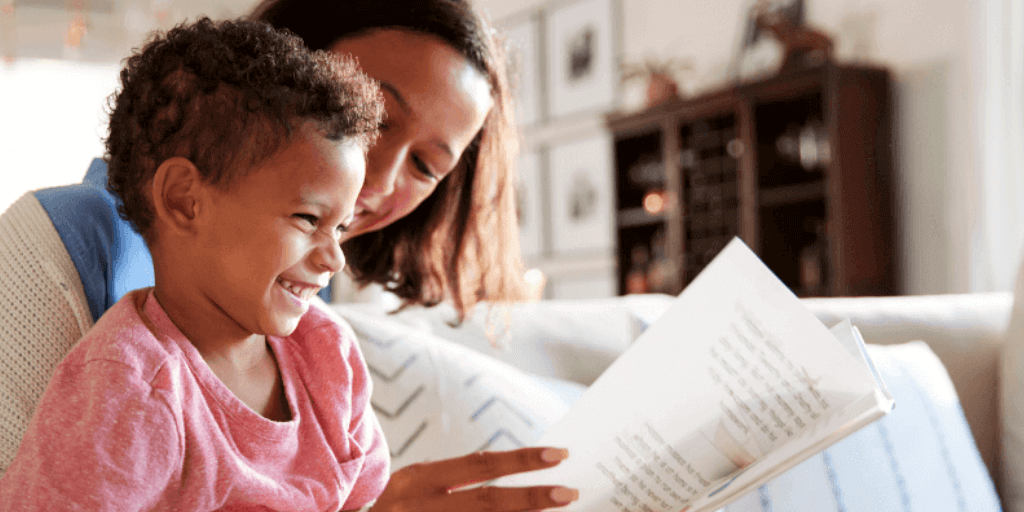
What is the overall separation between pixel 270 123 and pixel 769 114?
131 inches

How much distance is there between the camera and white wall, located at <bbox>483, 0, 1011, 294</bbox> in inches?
123

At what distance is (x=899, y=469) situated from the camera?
1.11m

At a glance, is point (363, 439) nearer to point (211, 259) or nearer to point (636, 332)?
point (211, 259)

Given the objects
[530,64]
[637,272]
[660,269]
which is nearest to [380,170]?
[660,269]

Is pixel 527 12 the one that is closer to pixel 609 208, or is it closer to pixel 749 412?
pixel 609 208

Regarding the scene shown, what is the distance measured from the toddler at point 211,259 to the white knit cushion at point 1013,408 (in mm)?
→ 1174

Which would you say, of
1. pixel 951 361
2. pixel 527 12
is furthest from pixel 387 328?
pixel 527 12

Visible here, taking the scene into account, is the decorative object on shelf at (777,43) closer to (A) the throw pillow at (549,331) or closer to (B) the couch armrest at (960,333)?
(B) the couch armrest at (960,333)

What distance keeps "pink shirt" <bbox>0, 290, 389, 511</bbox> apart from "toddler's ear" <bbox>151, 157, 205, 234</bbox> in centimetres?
7

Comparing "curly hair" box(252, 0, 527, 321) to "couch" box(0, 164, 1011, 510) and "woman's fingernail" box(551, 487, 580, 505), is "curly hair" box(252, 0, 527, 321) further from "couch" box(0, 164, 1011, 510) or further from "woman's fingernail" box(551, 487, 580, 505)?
"woman's fingernail" box(551, 487, 580, 505)

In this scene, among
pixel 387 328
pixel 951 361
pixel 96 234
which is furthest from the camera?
pixel 951 361

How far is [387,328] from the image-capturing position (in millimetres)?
1179

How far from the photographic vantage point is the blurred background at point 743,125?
3146mm

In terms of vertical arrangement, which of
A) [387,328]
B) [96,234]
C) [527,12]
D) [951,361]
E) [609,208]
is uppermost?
[527,12]
